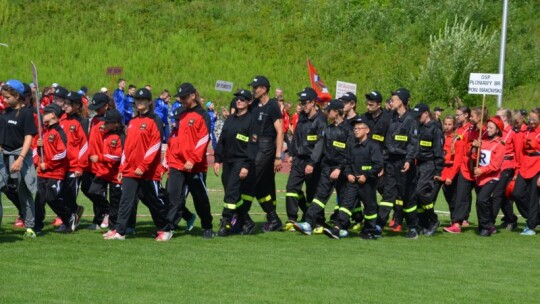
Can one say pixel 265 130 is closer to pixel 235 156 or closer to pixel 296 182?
pixel 235 156

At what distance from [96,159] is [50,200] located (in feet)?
2.91

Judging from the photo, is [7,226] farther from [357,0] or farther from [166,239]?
[357,0]

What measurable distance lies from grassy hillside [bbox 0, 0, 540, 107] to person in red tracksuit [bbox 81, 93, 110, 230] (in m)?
27.0

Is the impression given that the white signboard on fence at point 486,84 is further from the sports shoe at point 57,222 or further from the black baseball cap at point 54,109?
the black baseball cap at point 54,109

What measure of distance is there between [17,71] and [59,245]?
30.4 metres

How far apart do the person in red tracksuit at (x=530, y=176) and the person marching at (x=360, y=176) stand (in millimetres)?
3055

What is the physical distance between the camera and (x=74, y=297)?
10.2 meters

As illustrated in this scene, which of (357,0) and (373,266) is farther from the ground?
(357,0)

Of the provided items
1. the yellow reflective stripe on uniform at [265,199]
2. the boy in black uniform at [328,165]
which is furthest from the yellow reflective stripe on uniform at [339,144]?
the yellow reflective stripe on uniform at [265,199]

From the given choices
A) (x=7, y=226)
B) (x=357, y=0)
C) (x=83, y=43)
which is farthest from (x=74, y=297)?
(x=357, y=0)

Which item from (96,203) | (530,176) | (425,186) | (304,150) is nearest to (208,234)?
(96,203)

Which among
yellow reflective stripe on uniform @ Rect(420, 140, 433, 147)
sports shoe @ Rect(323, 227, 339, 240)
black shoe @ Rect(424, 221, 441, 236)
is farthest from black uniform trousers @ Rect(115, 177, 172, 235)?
black shoe @ Rect(424, 221, 441, 236)

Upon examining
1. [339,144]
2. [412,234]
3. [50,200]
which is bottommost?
[412,234]

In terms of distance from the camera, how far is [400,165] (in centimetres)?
1648
